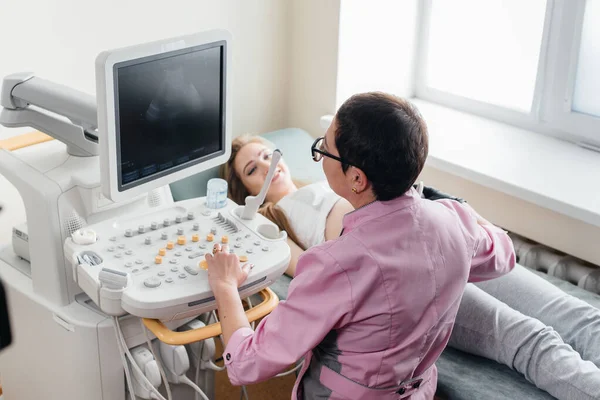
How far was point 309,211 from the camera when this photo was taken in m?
2.12

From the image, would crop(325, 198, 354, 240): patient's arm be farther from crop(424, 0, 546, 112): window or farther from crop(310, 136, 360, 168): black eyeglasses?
crop(424, 0, 546, 112): window

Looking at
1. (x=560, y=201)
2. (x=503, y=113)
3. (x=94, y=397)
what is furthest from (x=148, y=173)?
(x=503, y=113)

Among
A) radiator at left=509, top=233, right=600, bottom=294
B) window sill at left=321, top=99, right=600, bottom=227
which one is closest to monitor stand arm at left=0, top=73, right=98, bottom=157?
window sill at left=321, top=99, right=600, bottom=227

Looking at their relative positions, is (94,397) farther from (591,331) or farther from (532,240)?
(532,240)

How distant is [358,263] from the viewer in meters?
1.25

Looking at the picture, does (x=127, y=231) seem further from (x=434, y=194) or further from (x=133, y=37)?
(x=133, y=37)

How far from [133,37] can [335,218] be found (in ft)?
2.86

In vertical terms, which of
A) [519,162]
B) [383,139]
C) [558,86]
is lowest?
[519,162]

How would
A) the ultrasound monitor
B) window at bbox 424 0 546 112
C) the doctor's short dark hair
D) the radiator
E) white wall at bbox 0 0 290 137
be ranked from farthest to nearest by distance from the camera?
1. window at bbox 424 0 546 112
2. the radiator
3. white wall at bbox 0 0 290 137
4. the ultrasound monitor
5. the doctor's short dark hair

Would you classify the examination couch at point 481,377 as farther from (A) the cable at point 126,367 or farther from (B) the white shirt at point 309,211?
(A) the cable at point 126,367

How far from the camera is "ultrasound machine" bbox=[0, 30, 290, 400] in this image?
150cm

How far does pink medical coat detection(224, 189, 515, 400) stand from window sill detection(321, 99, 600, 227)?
854 millimetres

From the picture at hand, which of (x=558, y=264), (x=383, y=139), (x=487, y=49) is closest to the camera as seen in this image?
(x=383, y=139)

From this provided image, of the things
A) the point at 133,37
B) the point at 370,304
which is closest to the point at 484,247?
the point at 370,304
